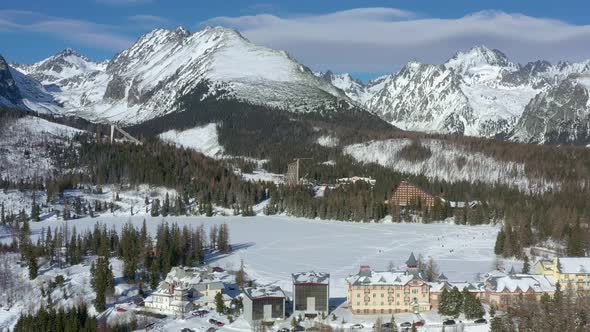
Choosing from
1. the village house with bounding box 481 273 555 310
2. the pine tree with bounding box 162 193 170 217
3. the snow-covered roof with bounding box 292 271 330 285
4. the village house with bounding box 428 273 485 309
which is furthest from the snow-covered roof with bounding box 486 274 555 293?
the pine tree with bounding box 162 193 170 217

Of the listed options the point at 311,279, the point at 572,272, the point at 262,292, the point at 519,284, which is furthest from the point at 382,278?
the point at 572,272

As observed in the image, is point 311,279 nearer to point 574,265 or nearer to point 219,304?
point 219,304

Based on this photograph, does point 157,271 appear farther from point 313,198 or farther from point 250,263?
point 313,198

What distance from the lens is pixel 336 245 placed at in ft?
459

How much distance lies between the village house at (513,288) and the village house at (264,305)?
2388 cm

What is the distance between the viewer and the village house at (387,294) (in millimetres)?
95625

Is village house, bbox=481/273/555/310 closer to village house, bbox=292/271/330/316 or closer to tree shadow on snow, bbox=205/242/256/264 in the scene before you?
village house, bbox=292/271/330/316

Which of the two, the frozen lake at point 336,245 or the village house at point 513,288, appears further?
the frozen lake at point 336,245

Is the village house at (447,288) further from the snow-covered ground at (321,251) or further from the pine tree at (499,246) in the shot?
the pine tree at (499,246)

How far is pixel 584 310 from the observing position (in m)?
86.8

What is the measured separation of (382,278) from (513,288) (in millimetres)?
14921

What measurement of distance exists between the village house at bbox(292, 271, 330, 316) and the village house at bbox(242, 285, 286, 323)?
234 cm

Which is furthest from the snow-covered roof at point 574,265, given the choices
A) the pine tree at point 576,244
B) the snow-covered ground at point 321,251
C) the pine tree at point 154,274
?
the pine tree at point 154,274

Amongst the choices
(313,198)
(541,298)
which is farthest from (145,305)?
(313,198)
